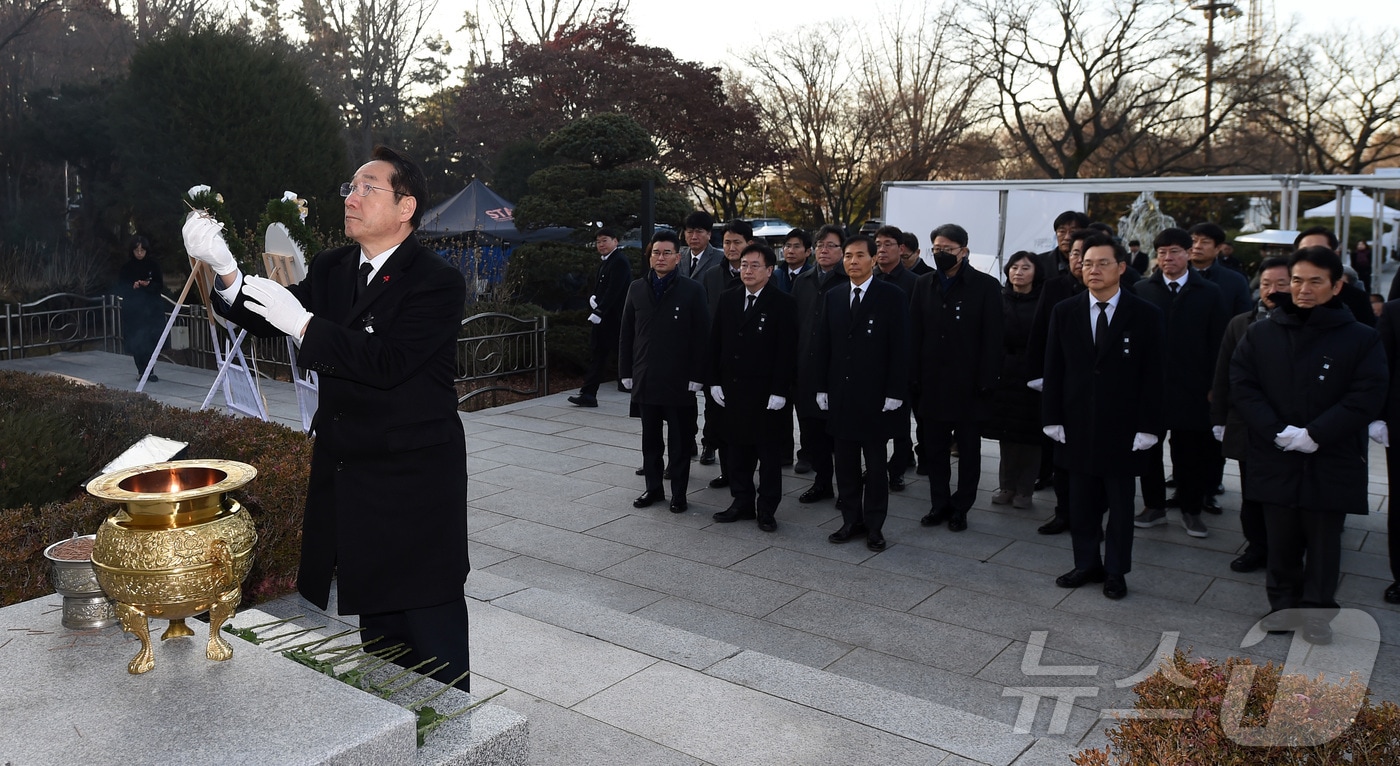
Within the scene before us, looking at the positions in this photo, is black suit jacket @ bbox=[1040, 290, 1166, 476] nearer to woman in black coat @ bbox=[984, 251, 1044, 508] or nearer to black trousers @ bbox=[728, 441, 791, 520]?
woman in black coat @ bbox=[984, 251, 1044, 508]

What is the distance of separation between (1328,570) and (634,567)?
3478mm

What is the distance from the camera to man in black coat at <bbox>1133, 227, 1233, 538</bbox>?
701 centimetres

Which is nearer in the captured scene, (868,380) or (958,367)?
(868,380)

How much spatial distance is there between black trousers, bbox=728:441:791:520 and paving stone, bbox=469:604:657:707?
2332mm

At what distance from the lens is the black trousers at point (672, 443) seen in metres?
7.41

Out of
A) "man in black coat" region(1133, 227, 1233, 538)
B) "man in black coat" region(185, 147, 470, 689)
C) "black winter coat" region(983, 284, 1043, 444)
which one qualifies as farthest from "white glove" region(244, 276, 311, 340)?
"man in black coat" region(1133, 227, 1233, 538)

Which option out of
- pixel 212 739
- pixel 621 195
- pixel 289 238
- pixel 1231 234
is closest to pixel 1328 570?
pixel 212 739

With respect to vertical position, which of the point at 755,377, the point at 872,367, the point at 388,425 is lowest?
the point at 755,377

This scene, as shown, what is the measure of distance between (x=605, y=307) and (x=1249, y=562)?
6.92 metres

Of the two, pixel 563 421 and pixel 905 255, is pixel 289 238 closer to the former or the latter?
pixel 563 421

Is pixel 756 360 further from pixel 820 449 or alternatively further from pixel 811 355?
pixel 820 449

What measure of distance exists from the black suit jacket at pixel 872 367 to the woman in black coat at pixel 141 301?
9291 mm

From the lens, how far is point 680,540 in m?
6.76

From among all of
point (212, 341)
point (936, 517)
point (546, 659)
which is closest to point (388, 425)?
point (546, 659)
